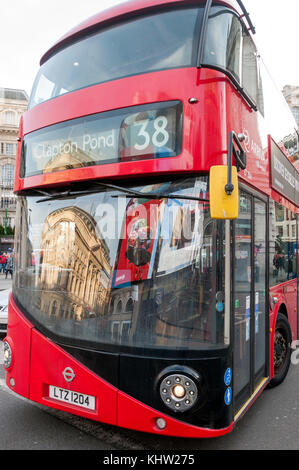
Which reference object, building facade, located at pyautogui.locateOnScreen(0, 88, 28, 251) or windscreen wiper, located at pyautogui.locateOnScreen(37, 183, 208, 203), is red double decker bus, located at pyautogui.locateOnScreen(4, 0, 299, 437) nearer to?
windscreen wiper, located at pyautogui.locateOnScreen(37, 183, 208, 203)

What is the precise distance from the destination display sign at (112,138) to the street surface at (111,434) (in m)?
2.45

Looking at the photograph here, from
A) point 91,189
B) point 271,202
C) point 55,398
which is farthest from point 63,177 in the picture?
point 271,202

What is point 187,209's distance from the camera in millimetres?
3100

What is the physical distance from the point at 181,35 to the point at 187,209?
5.08 feet

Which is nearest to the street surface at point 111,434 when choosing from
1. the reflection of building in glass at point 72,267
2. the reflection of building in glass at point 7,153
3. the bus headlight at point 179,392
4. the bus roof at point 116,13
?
the bus headlight at point 179,392

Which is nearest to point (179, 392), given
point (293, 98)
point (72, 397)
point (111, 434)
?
point (72, 397)

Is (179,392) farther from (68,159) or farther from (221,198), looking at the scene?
(68,159)

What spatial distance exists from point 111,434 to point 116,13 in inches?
158

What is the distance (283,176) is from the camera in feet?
17.6

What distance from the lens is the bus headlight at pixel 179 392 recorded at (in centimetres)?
290

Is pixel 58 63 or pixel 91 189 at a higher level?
pixel 58 63

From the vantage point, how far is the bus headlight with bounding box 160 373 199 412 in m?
2.90

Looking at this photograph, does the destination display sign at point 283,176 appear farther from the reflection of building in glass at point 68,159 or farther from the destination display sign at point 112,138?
the reflection of building in glass at point 68,159

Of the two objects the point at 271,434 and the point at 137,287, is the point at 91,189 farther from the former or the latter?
the point at 271,434
